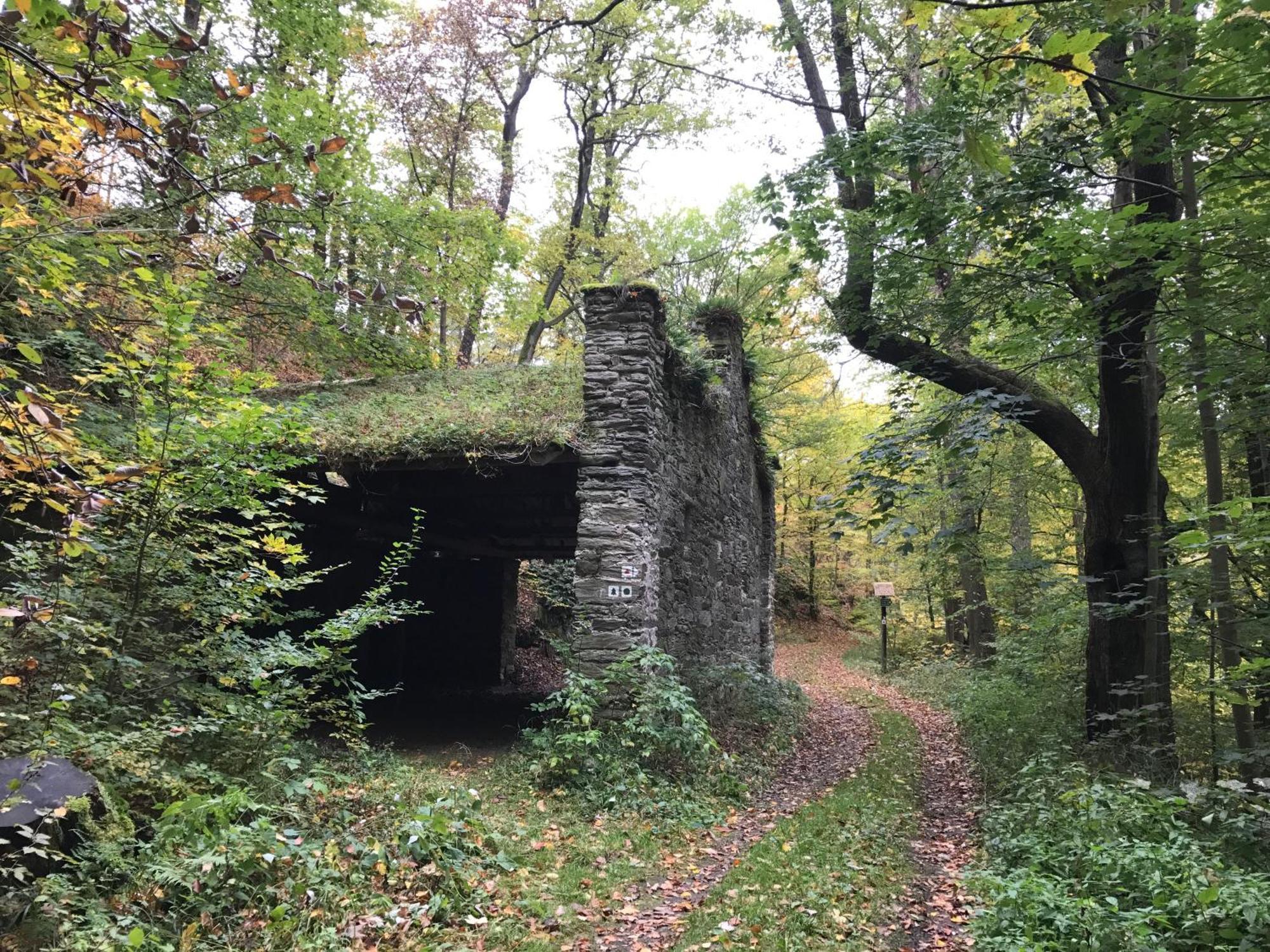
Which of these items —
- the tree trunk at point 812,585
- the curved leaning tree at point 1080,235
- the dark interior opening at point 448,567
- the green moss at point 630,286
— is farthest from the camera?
the tree trunk at point 812,585

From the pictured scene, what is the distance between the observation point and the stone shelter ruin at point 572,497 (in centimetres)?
714

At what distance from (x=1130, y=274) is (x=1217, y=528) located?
1.93 meters

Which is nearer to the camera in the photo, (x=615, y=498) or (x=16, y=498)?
(x=16, y=498)

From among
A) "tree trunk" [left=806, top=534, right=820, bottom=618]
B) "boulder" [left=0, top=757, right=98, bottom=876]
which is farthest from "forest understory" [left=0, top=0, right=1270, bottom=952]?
"tree trunk" [left=806, top=534, right=820, bottom=618]

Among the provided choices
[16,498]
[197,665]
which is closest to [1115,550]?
[197,665]

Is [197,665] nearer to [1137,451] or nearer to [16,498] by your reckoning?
[16,498]

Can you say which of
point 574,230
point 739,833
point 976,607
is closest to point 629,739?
point 739,833

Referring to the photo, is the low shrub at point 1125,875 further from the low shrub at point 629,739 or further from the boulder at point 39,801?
the boulder at point 39,801

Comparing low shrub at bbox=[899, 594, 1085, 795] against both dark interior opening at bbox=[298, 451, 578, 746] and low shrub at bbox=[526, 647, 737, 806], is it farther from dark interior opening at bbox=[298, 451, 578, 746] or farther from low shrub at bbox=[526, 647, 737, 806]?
dark interior opening at bbox=[298, 451, 578, 746]

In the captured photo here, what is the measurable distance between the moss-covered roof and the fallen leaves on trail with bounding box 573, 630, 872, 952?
3.85 metres

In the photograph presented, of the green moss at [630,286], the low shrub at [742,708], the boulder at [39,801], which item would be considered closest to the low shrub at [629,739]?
the low shrub at [742,708]

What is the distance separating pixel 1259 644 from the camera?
529cm

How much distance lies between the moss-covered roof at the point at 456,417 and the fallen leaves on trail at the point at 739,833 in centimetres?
385

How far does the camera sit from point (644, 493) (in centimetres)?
714
